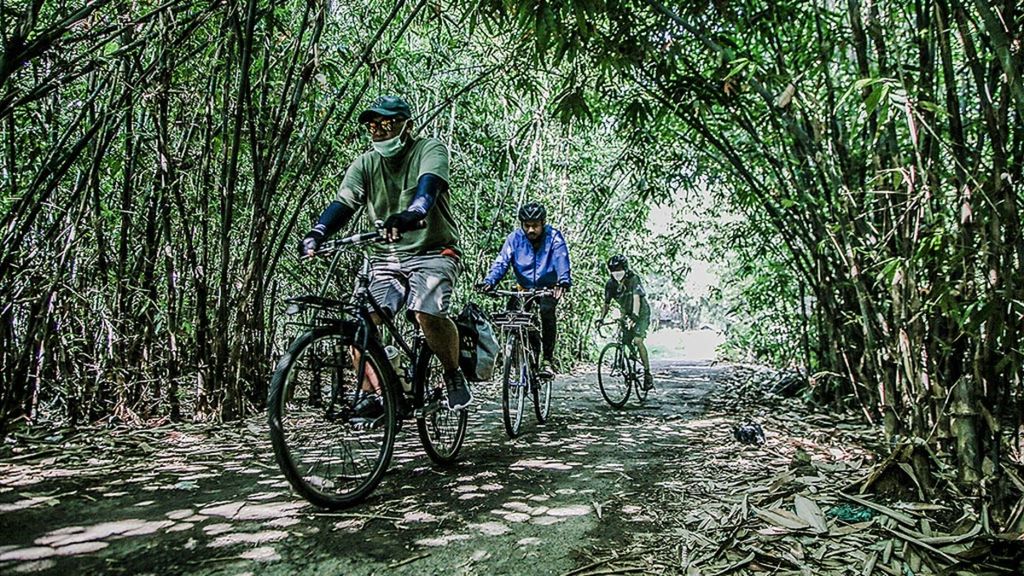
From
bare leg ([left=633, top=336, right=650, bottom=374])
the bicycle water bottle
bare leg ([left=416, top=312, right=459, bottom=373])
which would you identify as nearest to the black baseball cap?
bare leg ([left=416, top=312, right=459, bottom=373])

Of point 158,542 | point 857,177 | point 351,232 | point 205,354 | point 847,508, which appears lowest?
point 847,508

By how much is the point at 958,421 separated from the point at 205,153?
4.13 m

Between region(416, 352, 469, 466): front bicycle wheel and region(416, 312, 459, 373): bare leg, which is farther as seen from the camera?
region(416, 352, 469, 466): front bicycle wheel

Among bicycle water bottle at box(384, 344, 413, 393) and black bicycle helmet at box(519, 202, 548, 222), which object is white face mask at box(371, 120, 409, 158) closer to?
bicycle water bottle at box(384, 344, 413, 393)

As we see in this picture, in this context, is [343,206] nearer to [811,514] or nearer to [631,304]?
[811,514]

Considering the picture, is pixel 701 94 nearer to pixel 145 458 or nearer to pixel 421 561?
pixel 421 561

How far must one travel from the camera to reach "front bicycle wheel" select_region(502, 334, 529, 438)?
13.8ft

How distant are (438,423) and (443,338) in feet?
1.85

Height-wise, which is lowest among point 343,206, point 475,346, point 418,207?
point 475,346

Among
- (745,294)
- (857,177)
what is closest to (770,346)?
A: (745,294)

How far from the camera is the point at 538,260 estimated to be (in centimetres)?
508

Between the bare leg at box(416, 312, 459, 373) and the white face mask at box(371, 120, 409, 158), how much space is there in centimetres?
75

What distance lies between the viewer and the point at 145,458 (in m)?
3.35

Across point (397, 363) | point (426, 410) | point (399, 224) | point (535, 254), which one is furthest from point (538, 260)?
point (399, 224)
